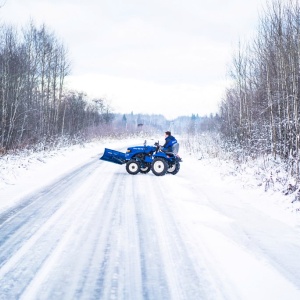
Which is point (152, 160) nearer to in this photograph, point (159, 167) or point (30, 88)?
point (159, 167)

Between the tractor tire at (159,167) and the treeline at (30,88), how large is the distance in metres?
9.36

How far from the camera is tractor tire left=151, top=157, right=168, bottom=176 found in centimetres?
1174

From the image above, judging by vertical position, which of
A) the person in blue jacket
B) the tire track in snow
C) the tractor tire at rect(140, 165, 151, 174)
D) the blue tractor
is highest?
the person in blue jacket

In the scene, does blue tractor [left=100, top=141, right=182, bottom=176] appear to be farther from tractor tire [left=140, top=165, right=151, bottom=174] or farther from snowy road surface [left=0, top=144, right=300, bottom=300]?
snowy road surface [left=0, top=144, right=300, bottom=300]

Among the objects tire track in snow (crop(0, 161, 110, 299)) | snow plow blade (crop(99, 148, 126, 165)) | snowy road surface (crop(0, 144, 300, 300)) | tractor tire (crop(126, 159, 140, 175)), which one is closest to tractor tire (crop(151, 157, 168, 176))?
tractor tire (crop(126, 159, 140, 175))

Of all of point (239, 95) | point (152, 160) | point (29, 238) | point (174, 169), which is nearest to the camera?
point (29, 238)

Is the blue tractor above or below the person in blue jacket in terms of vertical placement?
below

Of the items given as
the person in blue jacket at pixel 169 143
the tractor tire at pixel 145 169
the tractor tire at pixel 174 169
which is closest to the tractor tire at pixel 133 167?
the tractor tire at pixel 145 169

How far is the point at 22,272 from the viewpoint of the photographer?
11.5 feet

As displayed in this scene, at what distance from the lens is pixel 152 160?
485 inches

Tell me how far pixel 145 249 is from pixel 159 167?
7.60 m

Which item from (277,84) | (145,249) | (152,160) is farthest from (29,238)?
(277,84)

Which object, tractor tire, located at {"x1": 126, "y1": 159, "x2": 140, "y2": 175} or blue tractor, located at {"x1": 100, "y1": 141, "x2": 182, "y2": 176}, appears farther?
tractor tire, located at {"x1": 126, "y1": 159, "x2": 140, "y2": 175}

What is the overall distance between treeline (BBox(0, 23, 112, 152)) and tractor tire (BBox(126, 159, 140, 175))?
27.4 feet
